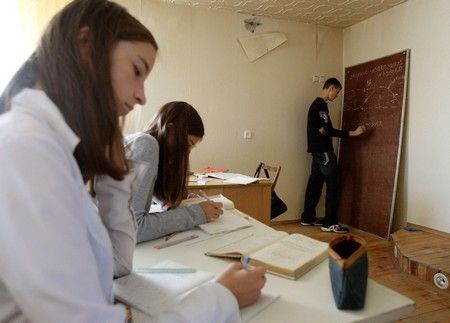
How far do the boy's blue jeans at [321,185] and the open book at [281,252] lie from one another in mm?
2766

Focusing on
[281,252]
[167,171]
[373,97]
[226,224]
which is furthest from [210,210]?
[373,97]

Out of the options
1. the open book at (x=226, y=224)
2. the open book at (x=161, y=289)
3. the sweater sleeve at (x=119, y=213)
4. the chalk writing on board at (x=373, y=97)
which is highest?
the chalk writing on board at (x=373, y=97)

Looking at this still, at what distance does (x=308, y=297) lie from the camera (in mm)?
722

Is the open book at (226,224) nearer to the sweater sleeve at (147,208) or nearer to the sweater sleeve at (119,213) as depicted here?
the sweater sleeve at (147,208)

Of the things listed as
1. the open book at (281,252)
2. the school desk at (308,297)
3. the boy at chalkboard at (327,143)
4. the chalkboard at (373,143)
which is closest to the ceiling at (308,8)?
the chalkboard at (373,143)

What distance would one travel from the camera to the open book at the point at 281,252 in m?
0.83

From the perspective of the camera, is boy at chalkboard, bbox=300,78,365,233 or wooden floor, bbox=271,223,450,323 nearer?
wooden floor, bbox=271,223,450,323

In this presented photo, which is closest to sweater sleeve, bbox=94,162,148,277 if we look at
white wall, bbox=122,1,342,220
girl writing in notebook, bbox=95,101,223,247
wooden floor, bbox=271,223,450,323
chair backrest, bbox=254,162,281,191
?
girl writing in notebook, bbox=95,101,223,247

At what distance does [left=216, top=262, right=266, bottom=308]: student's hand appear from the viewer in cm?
66

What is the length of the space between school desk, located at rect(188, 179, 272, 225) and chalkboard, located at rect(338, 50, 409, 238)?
143cm

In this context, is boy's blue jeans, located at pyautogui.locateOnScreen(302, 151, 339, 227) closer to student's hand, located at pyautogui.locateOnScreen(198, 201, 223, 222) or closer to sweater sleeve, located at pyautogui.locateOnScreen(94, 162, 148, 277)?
student's hand, located at pyautogui.locateOnScreen(198, 201, 223, 222)

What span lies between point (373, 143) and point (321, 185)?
0.72 m

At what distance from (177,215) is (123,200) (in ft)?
1.34

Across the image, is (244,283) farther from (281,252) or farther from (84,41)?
(84,41)
